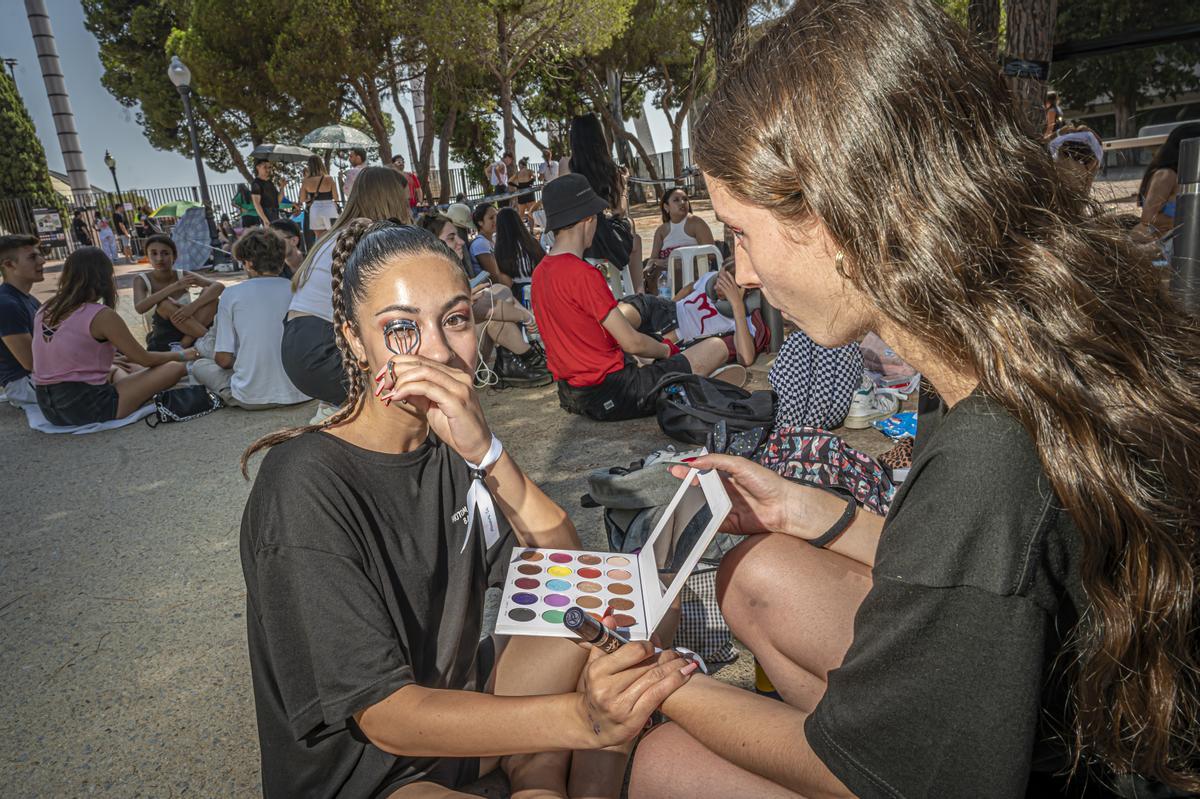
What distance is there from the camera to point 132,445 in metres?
5.79

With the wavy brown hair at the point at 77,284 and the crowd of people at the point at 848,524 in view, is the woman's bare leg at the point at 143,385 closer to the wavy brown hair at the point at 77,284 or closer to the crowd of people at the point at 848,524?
the wavy brown hair at the point at 77,284

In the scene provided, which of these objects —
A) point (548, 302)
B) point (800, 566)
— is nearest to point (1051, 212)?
point (800, 566)

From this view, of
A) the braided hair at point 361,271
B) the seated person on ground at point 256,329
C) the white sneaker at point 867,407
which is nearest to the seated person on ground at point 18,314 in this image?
the seated person on ground at point 256,329

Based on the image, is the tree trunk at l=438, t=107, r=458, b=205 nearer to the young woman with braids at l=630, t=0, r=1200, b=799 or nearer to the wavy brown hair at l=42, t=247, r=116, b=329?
the wavy brown hair at l=42, t=247, r=116, b=329

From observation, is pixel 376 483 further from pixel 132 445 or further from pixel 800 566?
pixel 132 445

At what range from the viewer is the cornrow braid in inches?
70.1

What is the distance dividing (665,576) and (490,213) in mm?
8537

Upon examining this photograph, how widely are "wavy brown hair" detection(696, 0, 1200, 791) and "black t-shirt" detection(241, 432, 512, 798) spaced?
1119mm

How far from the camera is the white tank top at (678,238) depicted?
30.3ft

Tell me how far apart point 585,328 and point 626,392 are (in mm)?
521

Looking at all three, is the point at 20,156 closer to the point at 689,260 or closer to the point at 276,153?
the point at 276,153

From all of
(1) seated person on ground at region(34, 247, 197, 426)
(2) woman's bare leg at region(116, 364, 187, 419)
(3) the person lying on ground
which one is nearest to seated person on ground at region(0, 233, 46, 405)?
(1) seated person on ground at region(34, 247, 197, 426)

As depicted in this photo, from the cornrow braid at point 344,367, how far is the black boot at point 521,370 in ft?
13.8

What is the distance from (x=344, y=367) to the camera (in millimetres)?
2086
